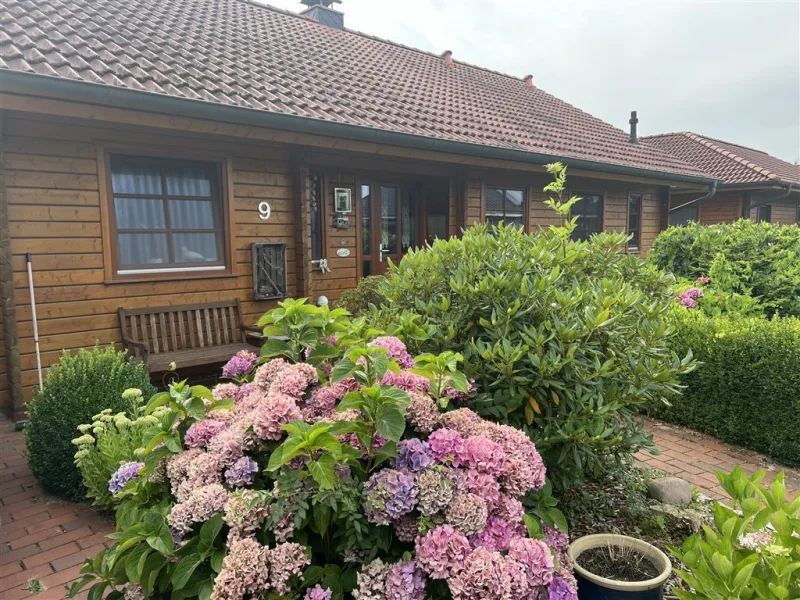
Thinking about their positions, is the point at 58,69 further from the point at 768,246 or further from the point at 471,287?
the point at 768,246

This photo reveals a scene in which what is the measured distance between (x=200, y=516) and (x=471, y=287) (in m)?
1.46

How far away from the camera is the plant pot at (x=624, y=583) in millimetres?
1908

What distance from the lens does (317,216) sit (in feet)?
23.8

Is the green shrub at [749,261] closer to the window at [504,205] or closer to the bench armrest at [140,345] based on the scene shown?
the window at [504,205]

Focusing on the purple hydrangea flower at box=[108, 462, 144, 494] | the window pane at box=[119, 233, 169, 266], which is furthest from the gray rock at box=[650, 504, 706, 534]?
the window pane at box=[119, 233, 169, 266]

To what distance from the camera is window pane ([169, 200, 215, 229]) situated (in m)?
5.90

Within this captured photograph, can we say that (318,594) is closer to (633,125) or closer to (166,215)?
(166,215)

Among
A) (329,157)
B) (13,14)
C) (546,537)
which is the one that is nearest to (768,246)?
(329,157)

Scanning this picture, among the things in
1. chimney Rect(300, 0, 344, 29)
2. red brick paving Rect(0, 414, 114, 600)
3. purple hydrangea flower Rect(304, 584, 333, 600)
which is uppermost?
chimney Rect(300, 0, 344, 29)

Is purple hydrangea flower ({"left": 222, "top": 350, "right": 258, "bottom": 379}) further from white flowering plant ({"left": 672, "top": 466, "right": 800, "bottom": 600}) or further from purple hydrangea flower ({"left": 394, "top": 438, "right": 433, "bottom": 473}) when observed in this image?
white flowering plant ({"left": 672, "top": 466, "right": 800, "bottom": 600})

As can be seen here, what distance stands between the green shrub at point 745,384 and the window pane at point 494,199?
15.5 ft

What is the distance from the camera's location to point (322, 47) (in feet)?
32.0

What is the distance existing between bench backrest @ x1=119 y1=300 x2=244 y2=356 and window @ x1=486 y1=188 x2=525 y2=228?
4741 millimetres

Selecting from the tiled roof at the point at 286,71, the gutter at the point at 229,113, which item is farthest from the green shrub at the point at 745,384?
the tiled roof at the point at 286,71
